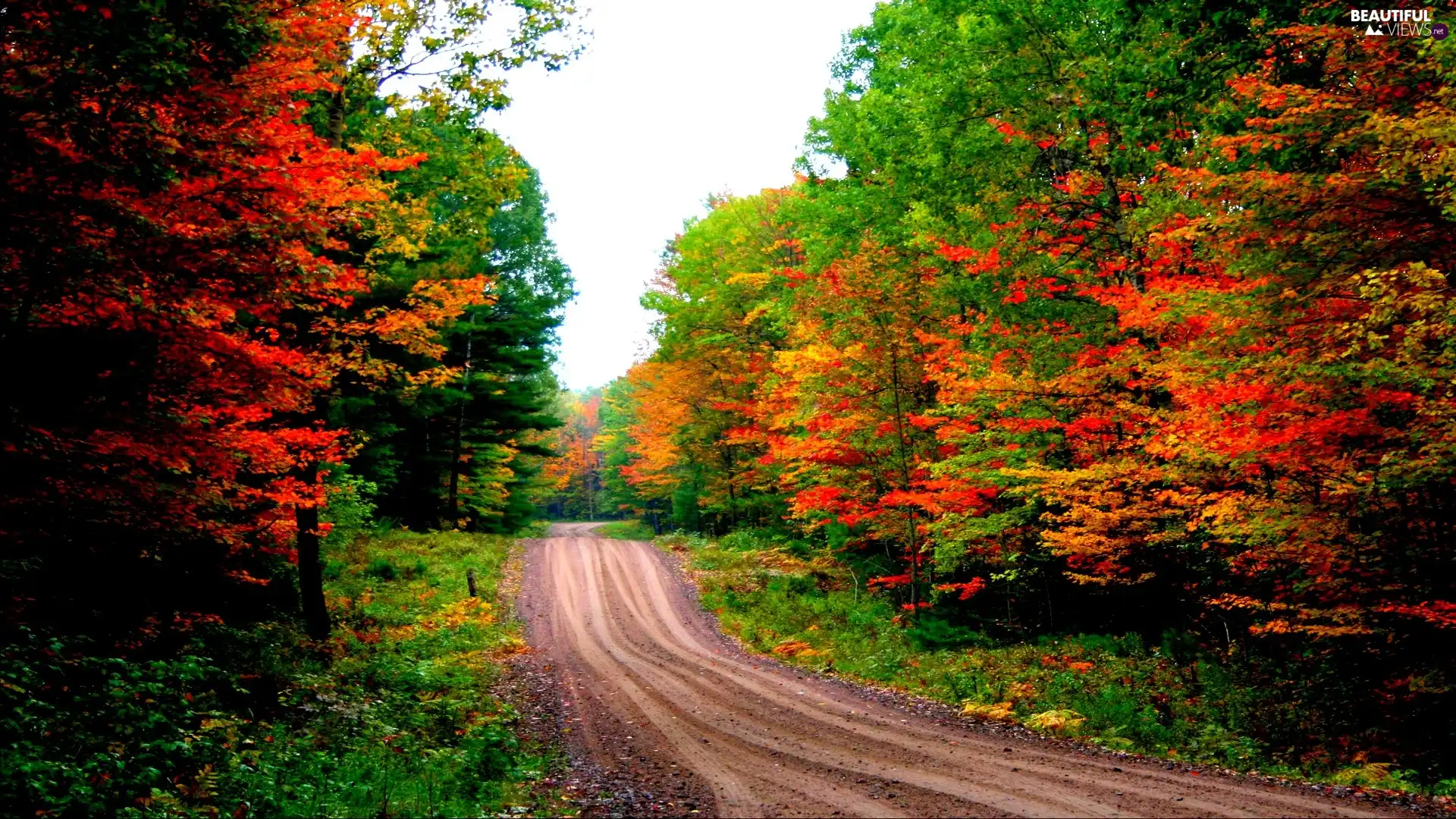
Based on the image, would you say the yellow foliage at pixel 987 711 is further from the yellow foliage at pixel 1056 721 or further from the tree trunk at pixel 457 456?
the tree trunk at pixel 457 456

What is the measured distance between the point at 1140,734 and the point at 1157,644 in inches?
202

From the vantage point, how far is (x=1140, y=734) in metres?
9.98

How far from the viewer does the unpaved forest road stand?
7523mm

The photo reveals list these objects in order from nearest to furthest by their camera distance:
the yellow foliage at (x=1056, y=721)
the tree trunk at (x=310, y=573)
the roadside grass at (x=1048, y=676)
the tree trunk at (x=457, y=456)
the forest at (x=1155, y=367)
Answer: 1. the forest at (x=1155, y=367)
2. the roadside grass at (x=1048, y=676)
3. the yellow foliage at (x=1056, y=721)
4. the tree trunk at (x=310, y=573)
5. the tree trunk at (x=457, y=456)

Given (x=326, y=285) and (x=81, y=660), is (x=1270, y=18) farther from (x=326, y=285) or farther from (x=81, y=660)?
(x=81, y=660)

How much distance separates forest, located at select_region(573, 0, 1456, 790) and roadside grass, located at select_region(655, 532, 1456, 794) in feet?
0.39

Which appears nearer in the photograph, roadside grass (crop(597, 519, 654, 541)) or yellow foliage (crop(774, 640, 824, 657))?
yellow foliage (crop(774, 640, 824, 657))

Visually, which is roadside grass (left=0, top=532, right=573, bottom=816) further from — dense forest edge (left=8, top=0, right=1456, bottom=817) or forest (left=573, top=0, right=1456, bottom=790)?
forest (left=573, top=0, right=1456, bottom=790)

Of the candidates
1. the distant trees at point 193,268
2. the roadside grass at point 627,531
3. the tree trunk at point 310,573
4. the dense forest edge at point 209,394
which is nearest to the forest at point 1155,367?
the dense forest edge at point 209,394

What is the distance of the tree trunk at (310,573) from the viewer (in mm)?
13250

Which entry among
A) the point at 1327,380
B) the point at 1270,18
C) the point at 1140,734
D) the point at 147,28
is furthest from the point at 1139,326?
the point at 147,28

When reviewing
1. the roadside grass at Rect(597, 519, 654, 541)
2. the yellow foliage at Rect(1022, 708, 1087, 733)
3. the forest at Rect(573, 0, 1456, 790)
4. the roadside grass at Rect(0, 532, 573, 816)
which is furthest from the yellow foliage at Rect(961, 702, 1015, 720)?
the roadside grass at Rect(597, 519, 654, 541)

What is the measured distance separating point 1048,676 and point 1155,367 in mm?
5640

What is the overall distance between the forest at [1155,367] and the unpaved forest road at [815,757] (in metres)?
1.67
